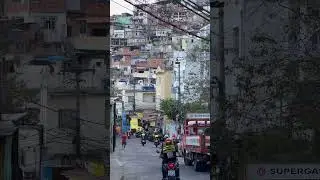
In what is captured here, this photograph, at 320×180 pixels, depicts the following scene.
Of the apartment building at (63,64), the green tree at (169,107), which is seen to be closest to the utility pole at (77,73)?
the apartment building at (63,64)

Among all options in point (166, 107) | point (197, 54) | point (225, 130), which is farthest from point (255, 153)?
point (166, 107)

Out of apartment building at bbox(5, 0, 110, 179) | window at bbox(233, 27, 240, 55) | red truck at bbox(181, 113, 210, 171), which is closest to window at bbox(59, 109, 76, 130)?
apartment building at bbox(5, 0, 110, 179)

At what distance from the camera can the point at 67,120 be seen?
4664 mm

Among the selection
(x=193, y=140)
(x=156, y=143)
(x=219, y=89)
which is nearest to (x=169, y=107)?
(x=156, y=143)

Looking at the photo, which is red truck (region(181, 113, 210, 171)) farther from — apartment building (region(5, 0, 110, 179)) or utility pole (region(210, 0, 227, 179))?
apartment building (region(5, 0, 110, 179))

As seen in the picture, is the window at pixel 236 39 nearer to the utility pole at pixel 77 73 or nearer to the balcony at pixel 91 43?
the balcony at pixel 91 43

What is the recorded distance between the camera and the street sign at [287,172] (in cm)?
446

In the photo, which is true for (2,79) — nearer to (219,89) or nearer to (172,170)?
(219,89)

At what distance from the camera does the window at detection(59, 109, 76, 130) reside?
15.3ft

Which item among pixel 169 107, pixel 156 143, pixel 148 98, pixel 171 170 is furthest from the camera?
pixel 156 143

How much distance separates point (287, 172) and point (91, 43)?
1807mm

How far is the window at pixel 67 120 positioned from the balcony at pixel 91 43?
1.66ft

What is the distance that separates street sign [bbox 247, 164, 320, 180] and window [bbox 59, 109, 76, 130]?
4.67 feet

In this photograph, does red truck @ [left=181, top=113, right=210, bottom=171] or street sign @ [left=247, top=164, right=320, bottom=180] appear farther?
red truck @ [left=181, top=113, right=210, bottom=171]
